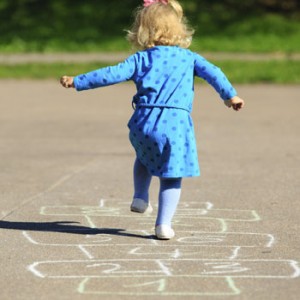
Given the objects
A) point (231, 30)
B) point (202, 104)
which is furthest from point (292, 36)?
point (202, 104)

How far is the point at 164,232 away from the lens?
19.1 ft

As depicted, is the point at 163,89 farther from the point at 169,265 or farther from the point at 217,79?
the point at 169,265

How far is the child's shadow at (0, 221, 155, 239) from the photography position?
6094 mm

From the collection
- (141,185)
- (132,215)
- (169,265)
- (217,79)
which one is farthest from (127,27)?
(169,265)

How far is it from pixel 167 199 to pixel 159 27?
98cm

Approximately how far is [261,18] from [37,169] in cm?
1737

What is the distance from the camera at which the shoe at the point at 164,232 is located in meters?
5.82

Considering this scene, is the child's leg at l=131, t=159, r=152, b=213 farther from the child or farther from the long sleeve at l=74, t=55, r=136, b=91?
the long sleeve at l=74, t=55, r=136, b=91

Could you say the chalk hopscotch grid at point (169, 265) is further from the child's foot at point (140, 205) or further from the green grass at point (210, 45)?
the green grass at point (210, 45)

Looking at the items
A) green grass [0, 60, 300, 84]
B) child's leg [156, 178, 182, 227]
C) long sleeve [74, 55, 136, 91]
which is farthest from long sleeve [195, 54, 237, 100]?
green grass [0, 60, 300, 84]

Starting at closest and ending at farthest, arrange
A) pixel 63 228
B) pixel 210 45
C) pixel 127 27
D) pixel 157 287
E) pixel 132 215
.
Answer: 1. pixel 157 287
2. pixel 63 228
3. pixel 132 215
4. pixel 210 45
5. pixel 127 27

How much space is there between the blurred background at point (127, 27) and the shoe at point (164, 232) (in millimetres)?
12238

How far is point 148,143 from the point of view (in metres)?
5.80

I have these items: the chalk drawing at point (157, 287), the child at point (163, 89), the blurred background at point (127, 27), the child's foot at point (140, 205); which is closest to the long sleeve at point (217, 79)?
the child at point (163, 89)
